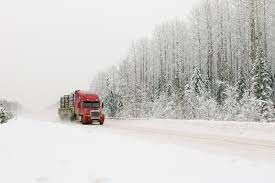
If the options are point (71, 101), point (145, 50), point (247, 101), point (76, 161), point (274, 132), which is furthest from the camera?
point (145, 50)

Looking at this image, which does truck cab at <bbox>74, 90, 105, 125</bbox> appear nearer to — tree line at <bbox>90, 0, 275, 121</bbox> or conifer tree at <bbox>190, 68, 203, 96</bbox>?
tree line at <bbox>90, 0, 275, 121</bbox>

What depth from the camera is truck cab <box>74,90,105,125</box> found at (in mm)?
32950

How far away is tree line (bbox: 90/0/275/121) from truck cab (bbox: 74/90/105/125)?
7.17 meters

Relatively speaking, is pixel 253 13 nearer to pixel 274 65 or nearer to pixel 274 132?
pixel 274 65

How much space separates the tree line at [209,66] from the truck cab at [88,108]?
7.17m

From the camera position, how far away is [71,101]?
37969mm

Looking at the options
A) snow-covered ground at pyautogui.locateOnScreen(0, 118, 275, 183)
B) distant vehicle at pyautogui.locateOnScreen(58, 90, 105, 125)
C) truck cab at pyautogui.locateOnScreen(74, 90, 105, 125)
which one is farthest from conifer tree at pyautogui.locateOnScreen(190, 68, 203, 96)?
snow-covered ground at pyautogui.locateOnScreen(0, 118, 275, 183)

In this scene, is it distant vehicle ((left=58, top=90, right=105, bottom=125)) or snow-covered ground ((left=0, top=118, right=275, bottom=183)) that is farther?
distant vehicle ((left=58, top=90, right=105, bottom=125))

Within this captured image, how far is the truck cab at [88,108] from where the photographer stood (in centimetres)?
3295

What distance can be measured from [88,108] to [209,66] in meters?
22.5

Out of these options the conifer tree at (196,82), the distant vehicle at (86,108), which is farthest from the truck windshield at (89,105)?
the conifer tree at (196,82)

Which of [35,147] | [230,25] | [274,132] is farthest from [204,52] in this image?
[35,147]

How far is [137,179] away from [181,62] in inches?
2117

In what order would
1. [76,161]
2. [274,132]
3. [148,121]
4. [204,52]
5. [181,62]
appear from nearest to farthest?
[76,161]
[274,132]
[148,121]
[204,52]
[181,62]
